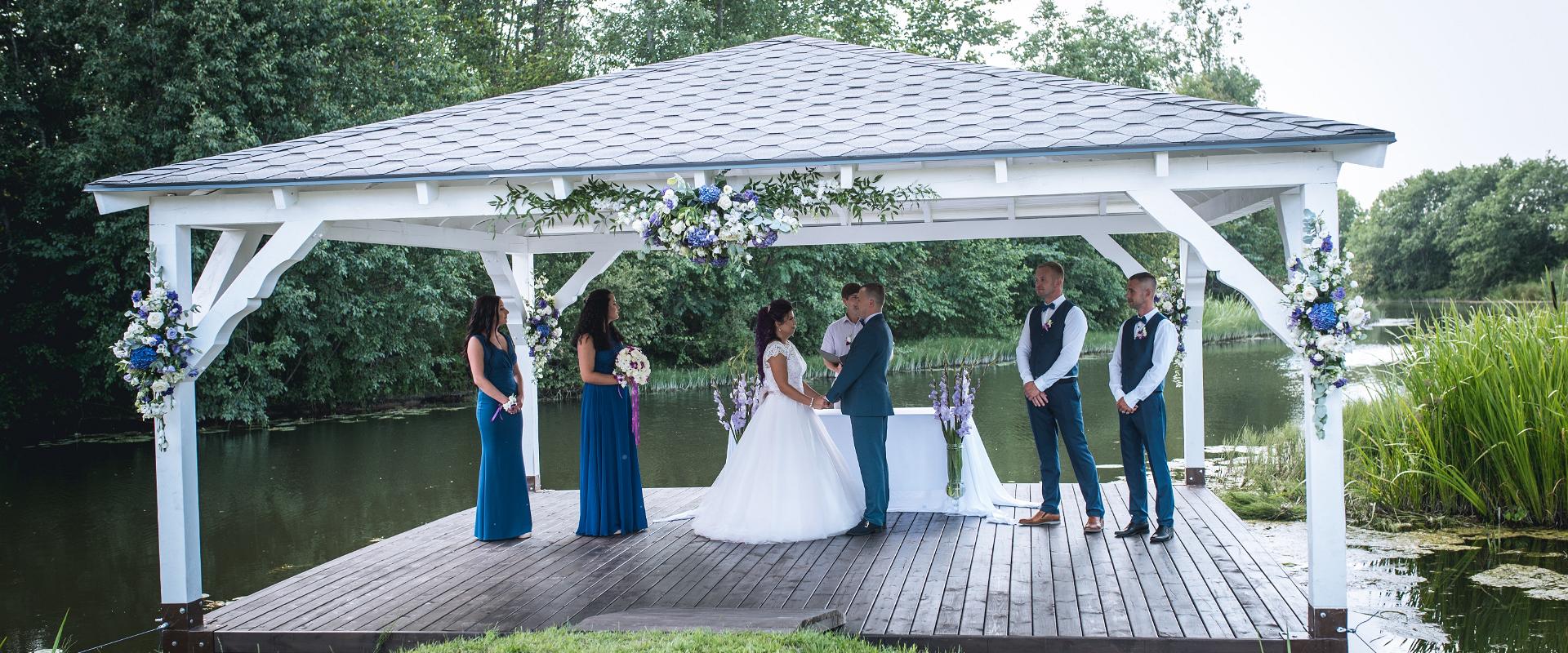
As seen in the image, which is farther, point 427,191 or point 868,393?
point 868,393

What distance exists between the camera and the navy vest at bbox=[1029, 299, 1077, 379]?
6.49 m

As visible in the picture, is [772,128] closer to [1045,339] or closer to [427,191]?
[427,191]

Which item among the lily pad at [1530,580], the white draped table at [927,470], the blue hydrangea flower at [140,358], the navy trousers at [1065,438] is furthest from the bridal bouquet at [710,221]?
the lily pad at [1530,580]

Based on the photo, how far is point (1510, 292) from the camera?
43688mm

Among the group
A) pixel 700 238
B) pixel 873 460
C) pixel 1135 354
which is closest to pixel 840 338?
pixel 873 460

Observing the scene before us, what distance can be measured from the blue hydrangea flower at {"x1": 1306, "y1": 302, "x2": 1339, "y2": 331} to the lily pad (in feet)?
9.28

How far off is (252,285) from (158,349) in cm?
50

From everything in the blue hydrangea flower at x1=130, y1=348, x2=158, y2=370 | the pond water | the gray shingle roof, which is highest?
the gray shingle roof

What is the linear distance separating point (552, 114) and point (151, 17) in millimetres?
11412

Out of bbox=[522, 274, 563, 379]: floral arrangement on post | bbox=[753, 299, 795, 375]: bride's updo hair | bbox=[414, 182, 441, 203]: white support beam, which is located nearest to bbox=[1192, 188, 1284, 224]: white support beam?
bbox=[753, 299, 795, 375]: bride's updo hair

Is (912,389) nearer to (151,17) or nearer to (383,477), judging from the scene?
(383,477)

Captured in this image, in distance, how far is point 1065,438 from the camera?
21.6 ft

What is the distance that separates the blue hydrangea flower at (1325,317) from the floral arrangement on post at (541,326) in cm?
547

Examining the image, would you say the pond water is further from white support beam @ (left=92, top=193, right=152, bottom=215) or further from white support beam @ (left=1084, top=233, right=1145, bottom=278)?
white support beam @ (left=1084, top=233, right=1145, bottom=278)
